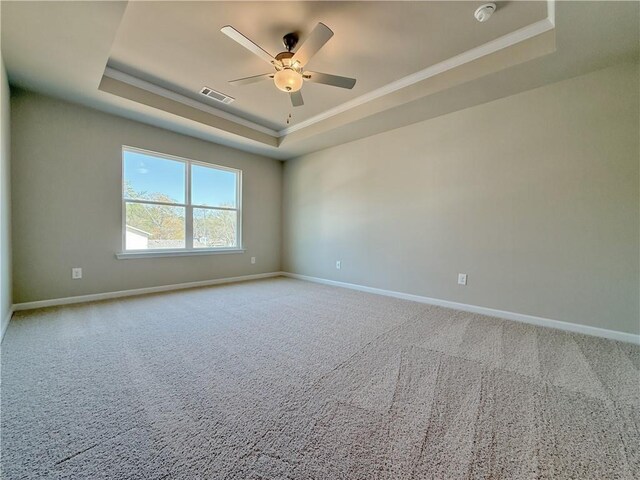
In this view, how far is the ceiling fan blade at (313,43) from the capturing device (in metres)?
1.88

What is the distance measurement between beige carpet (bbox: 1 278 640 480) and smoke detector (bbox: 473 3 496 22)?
2628 millimetres

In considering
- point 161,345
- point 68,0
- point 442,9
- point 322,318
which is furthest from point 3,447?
point 442,9

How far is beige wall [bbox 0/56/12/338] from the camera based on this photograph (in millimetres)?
2332

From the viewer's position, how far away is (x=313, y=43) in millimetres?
2037

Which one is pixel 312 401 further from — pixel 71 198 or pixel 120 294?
pixel 71 198

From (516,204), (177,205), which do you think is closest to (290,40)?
(516,204)

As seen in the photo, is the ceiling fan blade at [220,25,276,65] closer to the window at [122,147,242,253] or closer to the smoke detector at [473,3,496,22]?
the smoke detector at [473,3,496,22]

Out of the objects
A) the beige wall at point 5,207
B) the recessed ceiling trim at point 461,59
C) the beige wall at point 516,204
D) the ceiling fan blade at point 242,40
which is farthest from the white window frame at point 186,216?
the ceiling fan blade at point 242,40

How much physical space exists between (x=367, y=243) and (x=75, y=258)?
153 inches

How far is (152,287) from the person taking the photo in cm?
392

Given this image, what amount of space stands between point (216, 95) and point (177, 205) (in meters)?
1.78

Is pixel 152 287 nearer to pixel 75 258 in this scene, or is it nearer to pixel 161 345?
pixel 75 258

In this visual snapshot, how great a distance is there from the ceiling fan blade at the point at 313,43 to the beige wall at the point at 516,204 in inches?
80.3

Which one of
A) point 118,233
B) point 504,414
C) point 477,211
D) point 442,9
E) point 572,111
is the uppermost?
point 442,9
